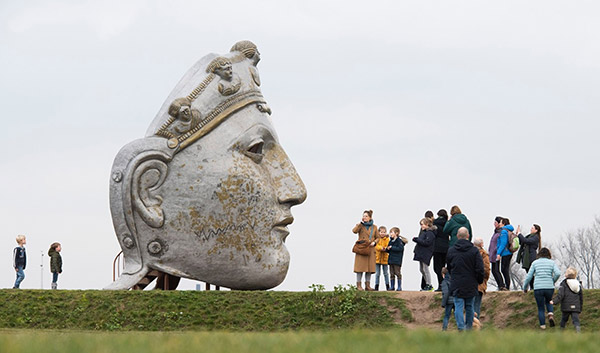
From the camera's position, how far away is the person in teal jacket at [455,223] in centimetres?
2008

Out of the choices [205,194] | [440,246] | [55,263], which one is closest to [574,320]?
[440,246]

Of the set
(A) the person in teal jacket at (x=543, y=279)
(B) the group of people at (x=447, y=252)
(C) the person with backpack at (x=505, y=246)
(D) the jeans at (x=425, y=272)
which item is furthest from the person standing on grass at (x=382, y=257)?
(A) the person in teal jacket at (x=543, y=279)

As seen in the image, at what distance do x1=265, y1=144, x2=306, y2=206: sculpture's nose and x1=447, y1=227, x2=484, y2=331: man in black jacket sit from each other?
6.29m

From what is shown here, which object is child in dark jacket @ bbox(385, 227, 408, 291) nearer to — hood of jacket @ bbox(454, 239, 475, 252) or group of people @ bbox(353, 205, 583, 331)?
group of people @ bbox(353, 205, 583, 331)

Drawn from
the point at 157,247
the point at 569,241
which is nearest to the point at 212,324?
the point at 157,247

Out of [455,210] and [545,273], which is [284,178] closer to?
[455,210]

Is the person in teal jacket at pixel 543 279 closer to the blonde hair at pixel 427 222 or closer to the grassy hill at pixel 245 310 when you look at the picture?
the grassy hill at pixel 245 310

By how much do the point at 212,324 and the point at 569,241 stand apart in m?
40.8

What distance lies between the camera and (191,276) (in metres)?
20.8

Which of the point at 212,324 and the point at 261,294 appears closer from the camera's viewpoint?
the point at 212,324

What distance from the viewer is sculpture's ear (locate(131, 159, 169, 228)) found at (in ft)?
66.5

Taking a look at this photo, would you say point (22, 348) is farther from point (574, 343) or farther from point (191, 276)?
point (191, 276)

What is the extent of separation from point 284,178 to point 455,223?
4222 mm

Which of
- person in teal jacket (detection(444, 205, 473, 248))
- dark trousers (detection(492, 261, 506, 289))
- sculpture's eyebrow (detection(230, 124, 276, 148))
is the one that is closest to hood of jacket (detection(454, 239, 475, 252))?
person in teal jacket (detection(444, 205, 473, 248))
